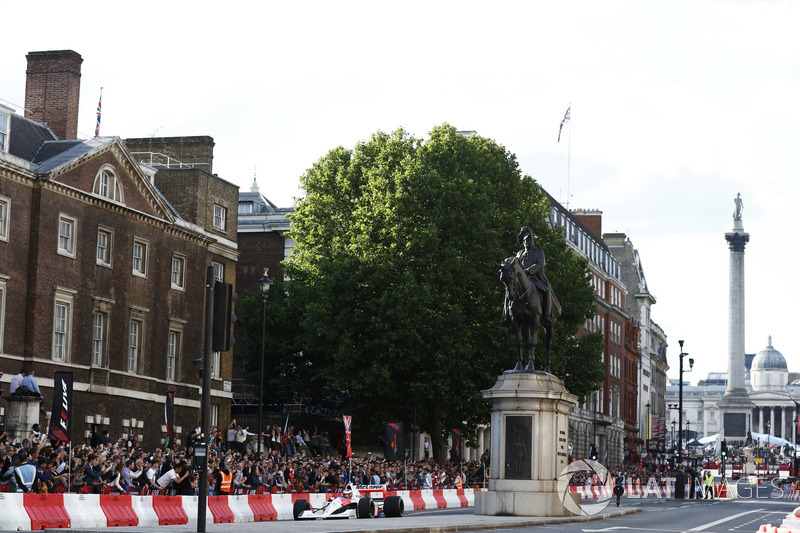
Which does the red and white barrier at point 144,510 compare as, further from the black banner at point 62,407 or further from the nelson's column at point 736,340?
the nelson's column at point 736,340

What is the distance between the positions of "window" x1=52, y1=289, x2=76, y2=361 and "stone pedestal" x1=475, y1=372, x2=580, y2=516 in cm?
1911

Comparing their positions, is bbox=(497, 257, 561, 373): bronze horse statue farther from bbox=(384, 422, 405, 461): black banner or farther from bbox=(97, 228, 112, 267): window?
bbox=(97, 228, 112, 267): window

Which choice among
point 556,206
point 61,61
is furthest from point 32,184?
point 556,206

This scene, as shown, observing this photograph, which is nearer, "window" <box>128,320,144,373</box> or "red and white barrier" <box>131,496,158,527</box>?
"red and white barrier" <box>131,496,158,527</box>

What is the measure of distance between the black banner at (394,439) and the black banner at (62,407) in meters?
18.6

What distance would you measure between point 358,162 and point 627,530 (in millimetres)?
31557

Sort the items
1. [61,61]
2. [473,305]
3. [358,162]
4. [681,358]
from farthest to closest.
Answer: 1. [681,358]
2. [358,162]
3. [473,305]
4. [61,61]

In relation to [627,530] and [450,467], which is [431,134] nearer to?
[450,467]

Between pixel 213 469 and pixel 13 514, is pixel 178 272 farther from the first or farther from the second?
pixel 13 514

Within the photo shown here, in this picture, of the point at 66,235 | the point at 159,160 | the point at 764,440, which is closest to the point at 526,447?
the point at 66,235

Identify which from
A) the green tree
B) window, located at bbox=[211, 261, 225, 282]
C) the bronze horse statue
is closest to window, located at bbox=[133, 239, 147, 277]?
window, located at bbox=[211, 261, 225, 282]

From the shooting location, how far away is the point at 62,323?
44.6 m

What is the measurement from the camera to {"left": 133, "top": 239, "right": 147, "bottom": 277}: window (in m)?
49.2

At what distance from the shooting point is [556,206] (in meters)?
95.5
